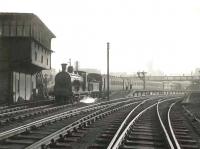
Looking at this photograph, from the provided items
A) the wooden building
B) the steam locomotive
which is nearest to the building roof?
the wooden building

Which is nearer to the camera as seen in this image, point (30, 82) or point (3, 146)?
point (3, 146)

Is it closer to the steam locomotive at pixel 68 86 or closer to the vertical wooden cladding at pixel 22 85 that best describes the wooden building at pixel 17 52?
the vertical wooden cladding at pixel 22 85

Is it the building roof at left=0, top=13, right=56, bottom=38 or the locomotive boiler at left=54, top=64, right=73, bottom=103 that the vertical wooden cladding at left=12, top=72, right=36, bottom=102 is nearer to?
the locomotive boiler at left=54, top=64, right=73, bottom=103

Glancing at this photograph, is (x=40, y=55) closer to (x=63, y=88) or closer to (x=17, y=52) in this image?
(x=17, y=52)

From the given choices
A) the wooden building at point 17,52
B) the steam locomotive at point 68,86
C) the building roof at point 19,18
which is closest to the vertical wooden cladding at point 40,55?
the wooden building at point 17,52

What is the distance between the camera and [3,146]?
376 inches

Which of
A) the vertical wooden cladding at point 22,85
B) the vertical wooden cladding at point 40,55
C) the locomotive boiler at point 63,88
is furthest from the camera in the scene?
the vertical wooden cladding at point 40,55

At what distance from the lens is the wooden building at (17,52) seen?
1248 inches

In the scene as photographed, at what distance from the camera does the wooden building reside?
3169cm

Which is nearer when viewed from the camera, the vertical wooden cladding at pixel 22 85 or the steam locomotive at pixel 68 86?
the steam locomotive at pixel 68 86

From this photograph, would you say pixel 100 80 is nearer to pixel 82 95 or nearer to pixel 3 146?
pixel 82 95

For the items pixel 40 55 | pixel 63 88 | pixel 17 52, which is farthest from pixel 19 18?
pixel 63 88

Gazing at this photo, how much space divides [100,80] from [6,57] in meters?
14.1

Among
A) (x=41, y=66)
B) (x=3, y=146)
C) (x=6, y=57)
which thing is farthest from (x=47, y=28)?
(x=3, y=146)
